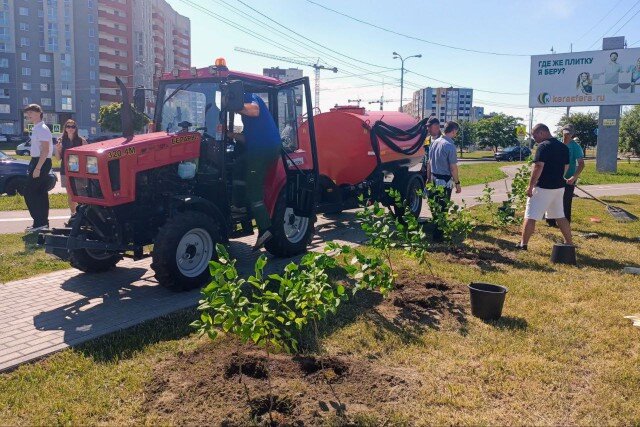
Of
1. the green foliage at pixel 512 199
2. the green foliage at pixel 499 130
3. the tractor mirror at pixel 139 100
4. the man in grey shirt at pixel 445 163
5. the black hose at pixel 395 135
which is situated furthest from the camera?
the green foliage at pixel 499 130

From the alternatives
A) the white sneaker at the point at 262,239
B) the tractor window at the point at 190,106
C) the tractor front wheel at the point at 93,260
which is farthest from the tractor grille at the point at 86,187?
the white sneaker at the point at 262,239

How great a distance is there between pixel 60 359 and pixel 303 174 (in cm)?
437

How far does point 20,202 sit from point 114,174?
9.68 meters

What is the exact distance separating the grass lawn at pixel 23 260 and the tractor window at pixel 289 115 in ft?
12.0

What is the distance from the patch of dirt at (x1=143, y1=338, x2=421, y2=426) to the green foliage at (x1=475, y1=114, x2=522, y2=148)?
62273 millimetres

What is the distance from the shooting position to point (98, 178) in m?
5.70

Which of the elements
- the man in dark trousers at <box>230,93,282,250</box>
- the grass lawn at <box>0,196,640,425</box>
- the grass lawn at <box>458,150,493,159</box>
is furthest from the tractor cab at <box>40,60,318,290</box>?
the grass lawn at <box>458,150,493,159</box>

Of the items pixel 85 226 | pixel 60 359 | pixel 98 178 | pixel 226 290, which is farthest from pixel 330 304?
pixel 85 226

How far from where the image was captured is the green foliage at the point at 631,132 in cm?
3878

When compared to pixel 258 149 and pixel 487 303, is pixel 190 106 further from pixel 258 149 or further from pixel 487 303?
pixel 487 303

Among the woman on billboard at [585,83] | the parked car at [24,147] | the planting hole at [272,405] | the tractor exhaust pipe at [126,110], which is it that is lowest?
the planting hole at [272,405]

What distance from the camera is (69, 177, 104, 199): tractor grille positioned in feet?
19.1

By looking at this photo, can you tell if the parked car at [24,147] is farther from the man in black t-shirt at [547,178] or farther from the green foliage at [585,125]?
the green foliage at [585,125]

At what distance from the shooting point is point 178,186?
6406 millimetres
